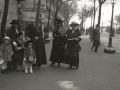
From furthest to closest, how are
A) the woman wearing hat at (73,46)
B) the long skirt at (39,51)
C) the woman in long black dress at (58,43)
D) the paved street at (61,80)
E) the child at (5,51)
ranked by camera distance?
the woman in long black dress at (58,43)
the woman wearing hat at (73,46)
the long skirt at (39,51)
the child at (5,51)
the paved street at (61,80)

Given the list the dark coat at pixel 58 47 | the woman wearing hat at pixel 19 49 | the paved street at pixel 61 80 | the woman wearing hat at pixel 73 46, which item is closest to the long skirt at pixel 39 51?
the paved street at pixel 61 80

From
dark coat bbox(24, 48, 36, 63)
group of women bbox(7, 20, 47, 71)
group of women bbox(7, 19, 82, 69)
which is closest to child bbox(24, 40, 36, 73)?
dark coat bbox(24, 48, 36, 63)

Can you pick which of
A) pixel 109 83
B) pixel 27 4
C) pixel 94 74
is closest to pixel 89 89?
pixel 109 83

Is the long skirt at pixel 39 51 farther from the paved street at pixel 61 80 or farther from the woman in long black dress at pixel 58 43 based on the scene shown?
the woman in long black dress at pixel 58 43

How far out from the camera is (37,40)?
353 inches

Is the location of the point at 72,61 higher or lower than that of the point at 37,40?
lower

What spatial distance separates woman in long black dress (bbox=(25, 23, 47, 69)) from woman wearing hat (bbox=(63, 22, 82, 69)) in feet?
3.33

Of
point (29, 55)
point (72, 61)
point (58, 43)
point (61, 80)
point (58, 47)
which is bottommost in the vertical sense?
point (61, 80)

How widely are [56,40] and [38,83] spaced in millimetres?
3351

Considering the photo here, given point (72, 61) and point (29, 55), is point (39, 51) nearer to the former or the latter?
point (29, 55)

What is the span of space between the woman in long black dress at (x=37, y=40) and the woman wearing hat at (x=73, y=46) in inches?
39.9

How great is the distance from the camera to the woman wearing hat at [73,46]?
955 centimetres

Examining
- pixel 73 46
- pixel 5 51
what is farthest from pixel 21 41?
pixel 73 46

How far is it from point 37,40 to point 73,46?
4.79 feet
